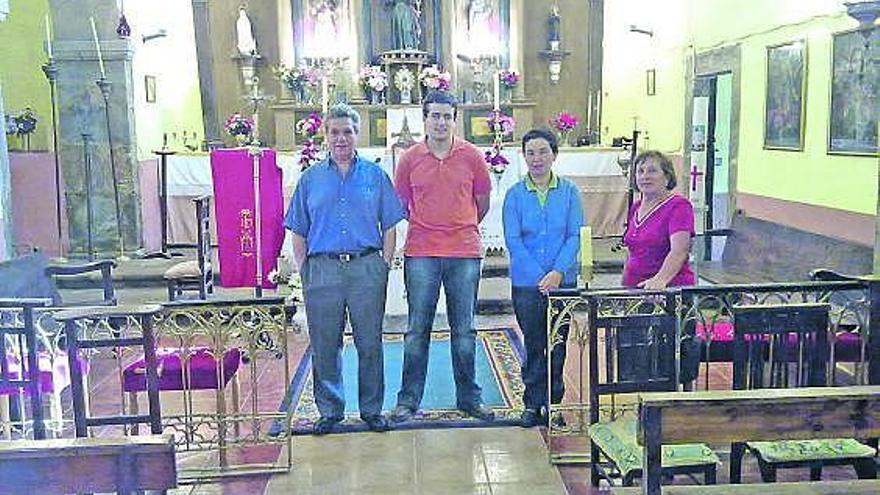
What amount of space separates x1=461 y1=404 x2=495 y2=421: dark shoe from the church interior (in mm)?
68

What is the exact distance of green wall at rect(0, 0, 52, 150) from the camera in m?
8.23

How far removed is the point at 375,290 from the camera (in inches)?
150

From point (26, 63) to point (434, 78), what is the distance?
13.0 ft

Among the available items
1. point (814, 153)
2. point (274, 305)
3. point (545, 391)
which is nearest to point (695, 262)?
point (814, 153)

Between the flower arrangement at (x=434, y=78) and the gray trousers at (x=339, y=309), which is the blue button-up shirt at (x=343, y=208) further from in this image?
the flower arrangement at (x=434, y=78)

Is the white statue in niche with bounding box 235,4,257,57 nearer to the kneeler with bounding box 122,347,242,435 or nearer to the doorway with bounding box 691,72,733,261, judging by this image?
the doorway with bounding box 691,72,733,261

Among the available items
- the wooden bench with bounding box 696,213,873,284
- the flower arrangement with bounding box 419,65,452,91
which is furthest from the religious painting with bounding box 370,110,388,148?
the wooden bench with bounding box 696,213,873,284

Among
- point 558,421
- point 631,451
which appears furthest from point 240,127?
point 631,451

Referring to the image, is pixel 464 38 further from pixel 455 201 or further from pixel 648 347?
pixel 648 347

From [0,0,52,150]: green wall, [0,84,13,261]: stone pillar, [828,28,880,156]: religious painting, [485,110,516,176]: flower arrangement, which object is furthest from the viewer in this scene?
[0,0,52,150]: green wall

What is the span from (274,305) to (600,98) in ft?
26.9

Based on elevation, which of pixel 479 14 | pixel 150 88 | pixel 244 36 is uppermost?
pixel 479 14

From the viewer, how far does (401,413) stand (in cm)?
401

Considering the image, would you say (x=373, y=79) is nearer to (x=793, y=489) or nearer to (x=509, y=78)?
(x=509, y=78)
